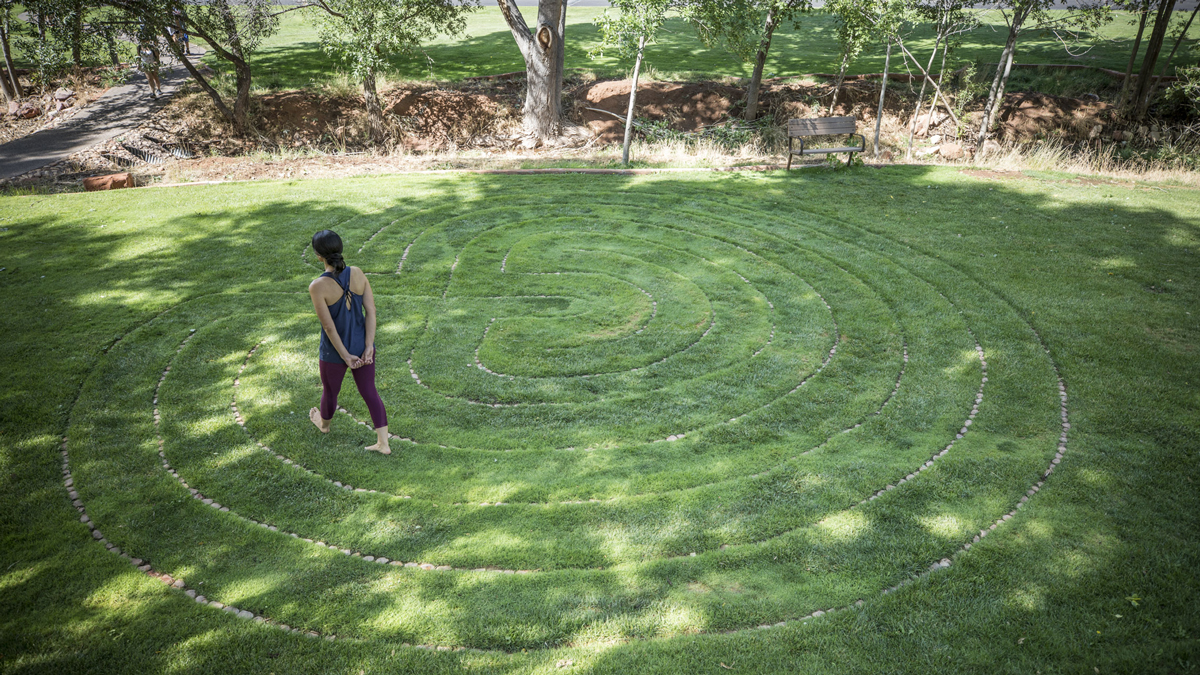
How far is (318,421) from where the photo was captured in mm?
6598

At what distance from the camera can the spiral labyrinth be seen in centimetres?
473

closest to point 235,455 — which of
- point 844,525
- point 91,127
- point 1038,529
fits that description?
point 844,525

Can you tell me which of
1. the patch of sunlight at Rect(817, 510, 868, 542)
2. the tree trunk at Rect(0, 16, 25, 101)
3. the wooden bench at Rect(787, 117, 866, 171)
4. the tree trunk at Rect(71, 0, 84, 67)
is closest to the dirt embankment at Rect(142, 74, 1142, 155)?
the tree trunk at Rect(71, 0, 84, 67)

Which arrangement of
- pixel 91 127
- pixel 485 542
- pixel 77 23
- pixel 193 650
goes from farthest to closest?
pixel 91 127, pixel 77 23, pixel 485 542, pixel 193 650

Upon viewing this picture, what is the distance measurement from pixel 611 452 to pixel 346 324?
9.20 feet

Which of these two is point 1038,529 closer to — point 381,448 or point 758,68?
point 381,448

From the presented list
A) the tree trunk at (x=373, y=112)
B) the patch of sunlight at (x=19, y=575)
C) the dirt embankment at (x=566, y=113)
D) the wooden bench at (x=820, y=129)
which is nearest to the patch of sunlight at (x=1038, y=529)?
the patch of sunlight at (x=19, y=575)

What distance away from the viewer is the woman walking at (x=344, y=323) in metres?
5.46

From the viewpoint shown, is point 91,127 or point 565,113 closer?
point 91,127

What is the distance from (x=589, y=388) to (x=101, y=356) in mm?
6020

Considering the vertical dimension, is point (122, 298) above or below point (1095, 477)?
above

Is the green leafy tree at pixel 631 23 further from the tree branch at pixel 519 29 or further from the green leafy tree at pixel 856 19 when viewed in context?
the tree branch at pixel 519 29

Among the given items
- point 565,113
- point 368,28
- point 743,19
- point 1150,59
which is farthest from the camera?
point 565,113

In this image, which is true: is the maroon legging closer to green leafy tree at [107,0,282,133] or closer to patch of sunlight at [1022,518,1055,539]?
patch of sunlight at [1022,518,1055,539]
